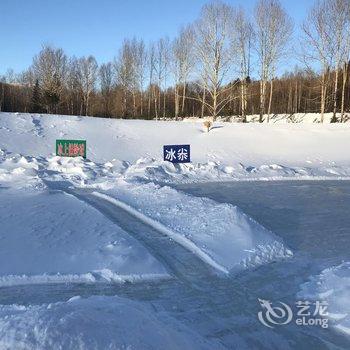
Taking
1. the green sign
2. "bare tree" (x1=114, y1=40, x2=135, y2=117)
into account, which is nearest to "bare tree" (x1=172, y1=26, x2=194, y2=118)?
"bare tree" (x1=114, y1=40, x2=135, y2=117)

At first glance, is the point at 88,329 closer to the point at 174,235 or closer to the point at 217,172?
the point at 174,235

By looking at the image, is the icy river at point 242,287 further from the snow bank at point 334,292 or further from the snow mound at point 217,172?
the snow mound at point 217,172

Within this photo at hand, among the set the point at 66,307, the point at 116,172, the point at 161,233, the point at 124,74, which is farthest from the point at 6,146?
the point at 124,74

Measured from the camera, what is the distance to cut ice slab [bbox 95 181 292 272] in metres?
7.12

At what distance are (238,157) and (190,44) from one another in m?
21.3

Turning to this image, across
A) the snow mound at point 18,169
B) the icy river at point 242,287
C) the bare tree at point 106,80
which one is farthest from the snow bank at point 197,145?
the bare tree at point 106,80

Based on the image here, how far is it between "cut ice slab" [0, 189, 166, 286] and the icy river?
0.89 ft

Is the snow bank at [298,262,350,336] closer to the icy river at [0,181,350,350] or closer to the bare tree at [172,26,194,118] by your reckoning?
the icy river at [0,181,350,350]

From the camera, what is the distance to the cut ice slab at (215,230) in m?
7.12

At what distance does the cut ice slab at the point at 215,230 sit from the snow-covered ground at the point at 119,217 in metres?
0.02

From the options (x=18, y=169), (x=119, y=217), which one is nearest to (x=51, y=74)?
(x=18, y=169)

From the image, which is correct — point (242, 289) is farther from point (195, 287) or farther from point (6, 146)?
point (6, 146)

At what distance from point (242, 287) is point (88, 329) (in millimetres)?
3059

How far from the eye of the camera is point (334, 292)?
5527 millimetres
